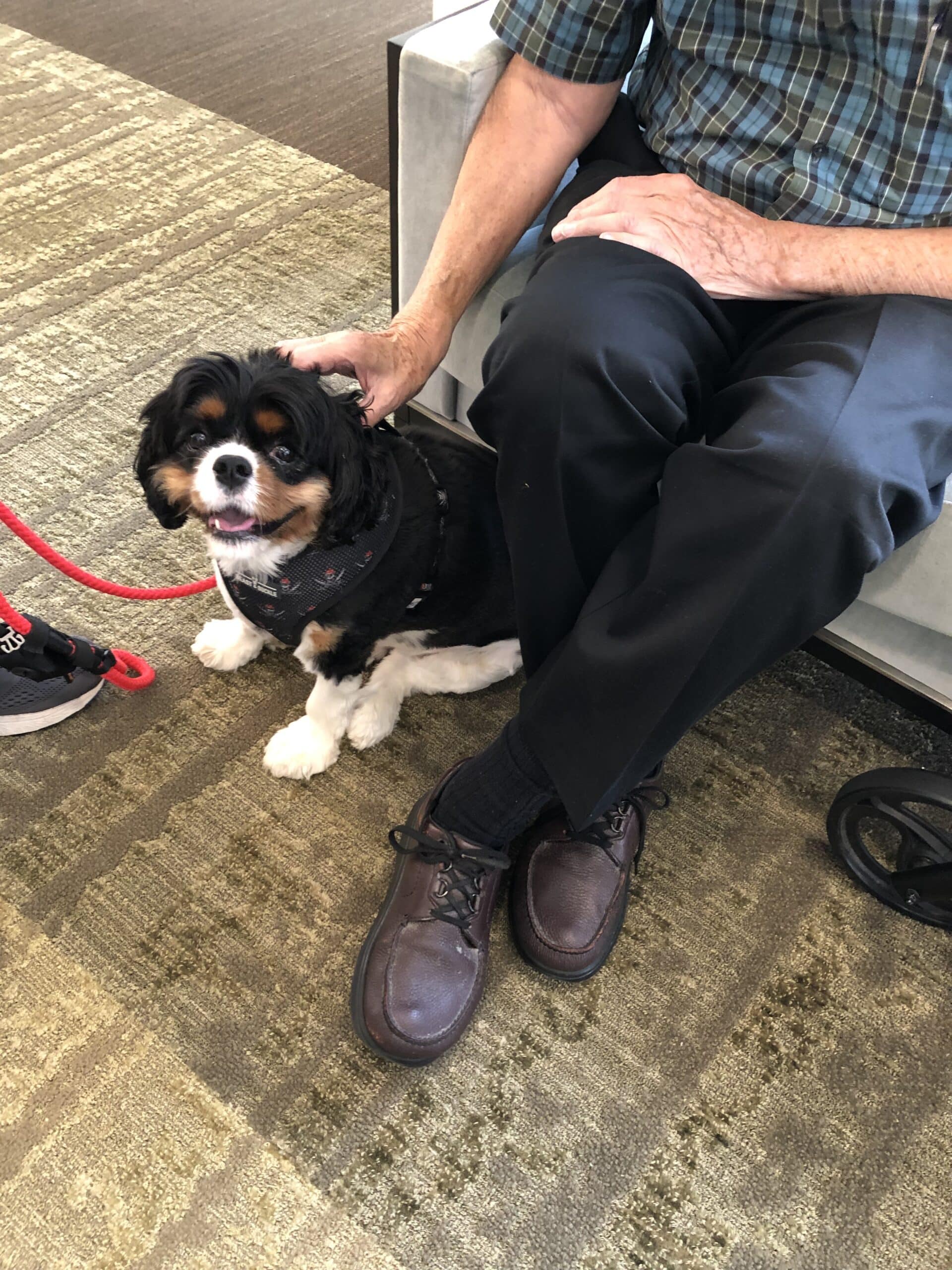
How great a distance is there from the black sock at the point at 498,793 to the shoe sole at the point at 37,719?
1.92 feet

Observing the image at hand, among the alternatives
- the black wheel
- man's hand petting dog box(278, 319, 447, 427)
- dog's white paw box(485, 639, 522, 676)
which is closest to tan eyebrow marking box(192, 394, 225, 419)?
man's hand petting dog box(278, 319, 447, 427)

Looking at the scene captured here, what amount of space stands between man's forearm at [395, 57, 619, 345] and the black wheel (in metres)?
0.83

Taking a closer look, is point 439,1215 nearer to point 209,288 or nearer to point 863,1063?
point 863,1063

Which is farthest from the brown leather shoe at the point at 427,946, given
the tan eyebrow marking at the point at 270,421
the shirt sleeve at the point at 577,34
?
the shirt sleeve at the point at 577,34

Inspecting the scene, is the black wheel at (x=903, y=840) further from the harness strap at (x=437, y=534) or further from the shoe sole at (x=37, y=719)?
the shoe sole at (x=37, y=719)

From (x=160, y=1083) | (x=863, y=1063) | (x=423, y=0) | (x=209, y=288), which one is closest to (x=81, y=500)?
(x=209, y=288)

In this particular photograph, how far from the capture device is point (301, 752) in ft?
4.33

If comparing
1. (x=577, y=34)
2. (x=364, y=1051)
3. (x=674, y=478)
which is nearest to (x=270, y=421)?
(x=674, y=478)

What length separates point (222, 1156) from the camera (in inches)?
39.1

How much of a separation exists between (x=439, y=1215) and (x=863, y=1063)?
21.9 inches

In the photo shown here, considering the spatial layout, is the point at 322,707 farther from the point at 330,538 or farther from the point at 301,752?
the point at 330,538

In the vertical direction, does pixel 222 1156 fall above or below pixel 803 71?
below

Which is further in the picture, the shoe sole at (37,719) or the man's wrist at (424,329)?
the shoe sole at (37,719)

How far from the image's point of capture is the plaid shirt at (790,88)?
94 cm
